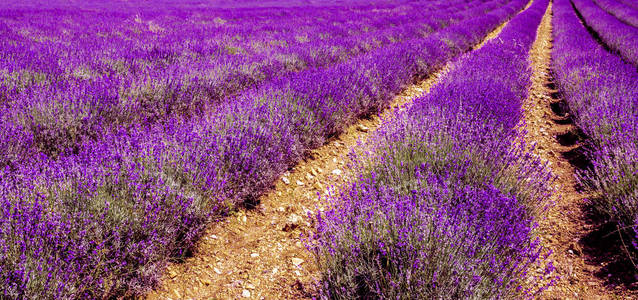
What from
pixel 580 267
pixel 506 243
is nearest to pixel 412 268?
pixel 506 243

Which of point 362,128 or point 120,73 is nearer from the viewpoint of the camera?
point 362,128

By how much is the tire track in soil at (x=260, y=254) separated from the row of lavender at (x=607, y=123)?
5.98 feet

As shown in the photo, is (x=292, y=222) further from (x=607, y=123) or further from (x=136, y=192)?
(x=607, y=123)

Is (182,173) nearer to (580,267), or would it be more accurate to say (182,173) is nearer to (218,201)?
(218,201)

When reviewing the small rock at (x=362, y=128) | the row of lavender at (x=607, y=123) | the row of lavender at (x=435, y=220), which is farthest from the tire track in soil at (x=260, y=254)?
the row of lavender at (x=607, y=123)

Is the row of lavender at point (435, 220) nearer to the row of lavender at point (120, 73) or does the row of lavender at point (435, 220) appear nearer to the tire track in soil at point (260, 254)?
the tire track in soil at point (260, 254)

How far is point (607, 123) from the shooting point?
3260 mm

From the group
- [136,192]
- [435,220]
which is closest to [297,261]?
[435,220]

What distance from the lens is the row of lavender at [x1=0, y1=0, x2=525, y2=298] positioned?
150 centimetres

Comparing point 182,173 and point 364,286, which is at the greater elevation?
point 182,173

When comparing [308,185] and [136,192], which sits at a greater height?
[136,192]

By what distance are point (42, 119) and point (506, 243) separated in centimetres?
363

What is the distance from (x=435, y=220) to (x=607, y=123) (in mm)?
2817

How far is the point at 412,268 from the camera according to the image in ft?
5.04
